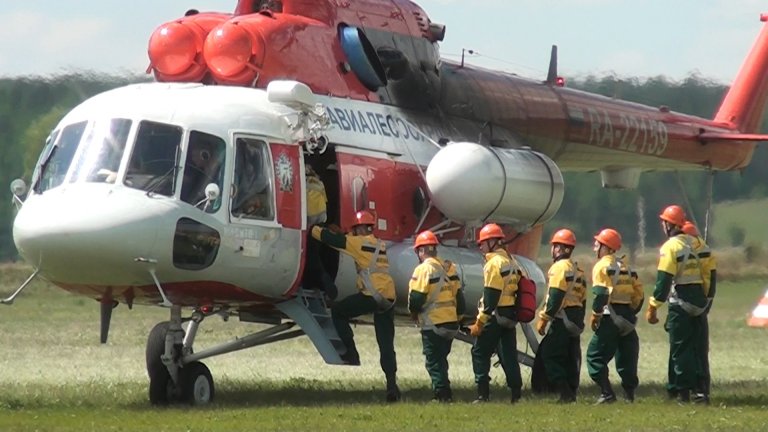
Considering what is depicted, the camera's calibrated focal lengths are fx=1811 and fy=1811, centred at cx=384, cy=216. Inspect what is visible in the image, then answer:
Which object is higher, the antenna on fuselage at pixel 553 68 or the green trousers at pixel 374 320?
the antenna on fuselage at pixel 553 68

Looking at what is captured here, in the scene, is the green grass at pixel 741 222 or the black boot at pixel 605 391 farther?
the green grass at pixel 741 222

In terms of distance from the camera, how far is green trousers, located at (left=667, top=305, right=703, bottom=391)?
56.8ft

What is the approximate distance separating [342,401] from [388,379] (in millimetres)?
740

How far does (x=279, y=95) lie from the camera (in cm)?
1708

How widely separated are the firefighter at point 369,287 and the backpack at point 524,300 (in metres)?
1.23

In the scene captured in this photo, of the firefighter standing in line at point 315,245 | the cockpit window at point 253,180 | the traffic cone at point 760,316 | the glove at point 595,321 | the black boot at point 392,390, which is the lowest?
the traffic cone at point 760,316

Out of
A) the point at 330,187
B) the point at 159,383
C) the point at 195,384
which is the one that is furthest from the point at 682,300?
the point at 159,383

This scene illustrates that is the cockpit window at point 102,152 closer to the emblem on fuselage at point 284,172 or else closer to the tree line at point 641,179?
the emblem on fuselage at point 284,172

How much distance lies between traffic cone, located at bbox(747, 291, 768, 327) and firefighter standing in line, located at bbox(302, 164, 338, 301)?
14.0 metres

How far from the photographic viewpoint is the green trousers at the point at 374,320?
1755 centimetres

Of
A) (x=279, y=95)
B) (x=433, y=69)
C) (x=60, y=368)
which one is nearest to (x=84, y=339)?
(x=60, y=368)

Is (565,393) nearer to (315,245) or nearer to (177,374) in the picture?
(315,245)

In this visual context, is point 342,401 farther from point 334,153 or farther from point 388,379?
point 334,153

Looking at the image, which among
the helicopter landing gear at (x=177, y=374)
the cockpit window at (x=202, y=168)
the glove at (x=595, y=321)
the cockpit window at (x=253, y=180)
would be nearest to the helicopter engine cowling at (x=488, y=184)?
the glove at (x=595, y=321)
